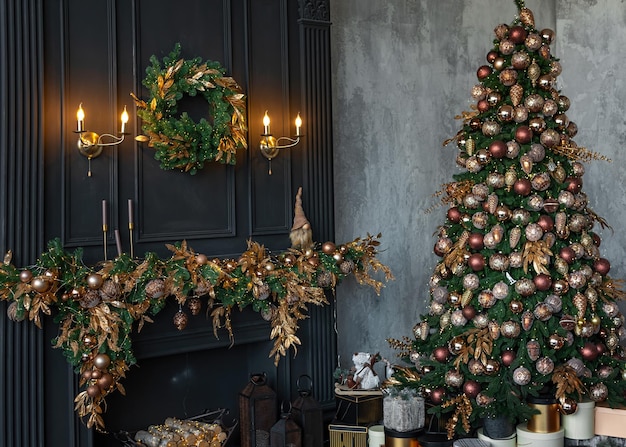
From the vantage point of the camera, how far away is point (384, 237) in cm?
630

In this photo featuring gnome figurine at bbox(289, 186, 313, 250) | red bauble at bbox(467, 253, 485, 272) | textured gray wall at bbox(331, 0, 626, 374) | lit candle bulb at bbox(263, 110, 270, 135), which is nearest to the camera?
red bauble at bbox(467, 253, 485, 272)

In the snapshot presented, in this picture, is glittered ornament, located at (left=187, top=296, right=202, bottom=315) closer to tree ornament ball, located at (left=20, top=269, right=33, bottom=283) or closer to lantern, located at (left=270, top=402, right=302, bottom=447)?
lantern, located at (left=270, top=402, right=302, bottom=447)

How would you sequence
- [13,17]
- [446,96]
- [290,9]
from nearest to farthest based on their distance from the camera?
Result: [13,17]
[290,9]
[446,96]

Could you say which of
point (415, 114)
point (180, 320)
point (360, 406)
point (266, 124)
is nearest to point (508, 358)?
point (360, 406)

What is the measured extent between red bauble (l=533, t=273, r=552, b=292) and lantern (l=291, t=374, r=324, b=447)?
152 cm

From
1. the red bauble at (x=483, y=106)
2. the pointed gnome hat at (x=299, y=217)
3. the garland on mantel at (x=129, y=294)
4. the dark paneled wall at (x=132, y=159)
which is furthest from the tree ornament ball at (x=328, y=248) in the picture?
the red bauble at (x=483, y=106)

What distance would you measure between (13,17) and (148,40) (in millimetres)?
785

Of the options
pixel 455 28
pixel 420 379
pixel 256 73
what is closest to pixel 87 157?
pixel 256 73

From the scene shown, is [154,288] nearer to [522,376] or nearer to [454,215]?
[454,215]

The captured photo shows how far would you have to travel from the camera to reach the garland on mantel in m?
3.90

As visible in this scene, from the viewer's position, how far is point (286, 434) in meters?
4.61

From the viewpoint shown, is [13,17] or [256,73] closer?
[13,17]

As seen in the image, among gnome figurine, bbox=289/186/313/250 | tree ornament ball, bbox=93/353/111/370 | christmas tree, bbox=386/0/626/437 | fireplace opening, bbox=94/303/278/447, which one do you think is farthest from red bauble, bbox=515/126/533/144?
tree ornament ball, bbox=93/353/111/370

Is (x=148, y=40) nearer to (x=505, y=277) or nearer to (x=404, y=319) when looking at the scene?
(x=505, y=277)
